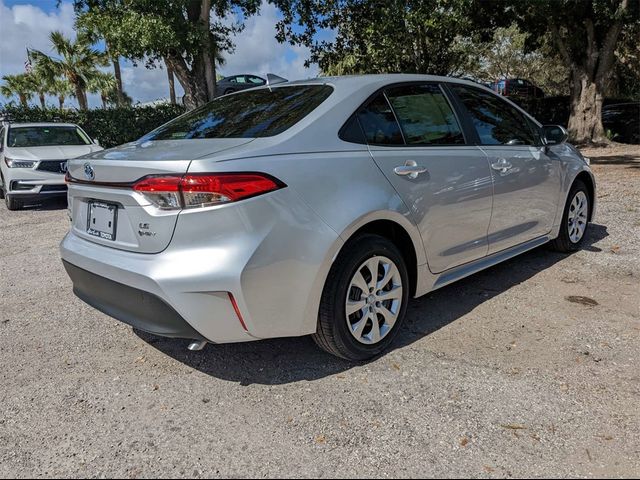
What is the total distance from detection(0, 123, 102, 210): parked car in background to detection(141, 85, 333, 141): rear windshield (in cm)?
617

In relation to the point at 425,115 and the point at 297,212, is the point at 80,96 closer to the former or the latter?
the point at 425,115

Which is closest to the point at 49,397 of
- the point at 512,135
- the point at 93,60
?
the point at 512,135

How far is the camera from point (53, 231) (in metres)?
7.17

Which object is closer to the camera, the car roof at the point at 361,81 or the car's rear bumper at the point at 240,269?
the car's rear bumper at the point at 240,269

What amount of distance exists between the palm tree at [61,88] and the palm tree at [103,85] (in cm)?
117

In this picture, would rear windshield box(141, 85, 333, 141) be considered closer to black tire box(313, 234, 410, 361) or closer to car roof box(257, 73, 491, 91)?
car roof box(257, 73, 491, 91)

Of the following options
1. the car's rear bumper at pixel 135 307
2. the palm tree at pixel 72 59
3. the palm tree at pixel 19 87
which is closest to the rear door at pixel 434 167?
the car's rear bumper at pixel 135 307

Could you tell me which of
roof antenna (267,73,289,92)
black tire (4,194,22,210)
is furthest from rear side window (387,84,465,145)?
black tire (4,194,22,210)

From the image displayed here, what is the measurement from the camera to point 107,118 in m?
15.7

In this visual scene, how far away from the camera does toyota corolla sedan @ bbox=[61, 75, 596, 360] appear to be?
2.46 meters

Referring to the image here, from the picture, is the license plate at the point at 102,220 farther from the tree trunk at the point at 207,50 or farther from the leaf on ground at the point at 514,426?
the tree trunk at the point at 207,50

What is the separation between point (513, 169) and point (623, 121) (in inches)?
690

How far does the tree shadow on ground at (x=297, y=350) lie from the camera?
9.82 ft

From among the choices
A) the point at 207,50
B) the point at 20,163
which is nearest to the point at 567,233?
the point at 20,163
